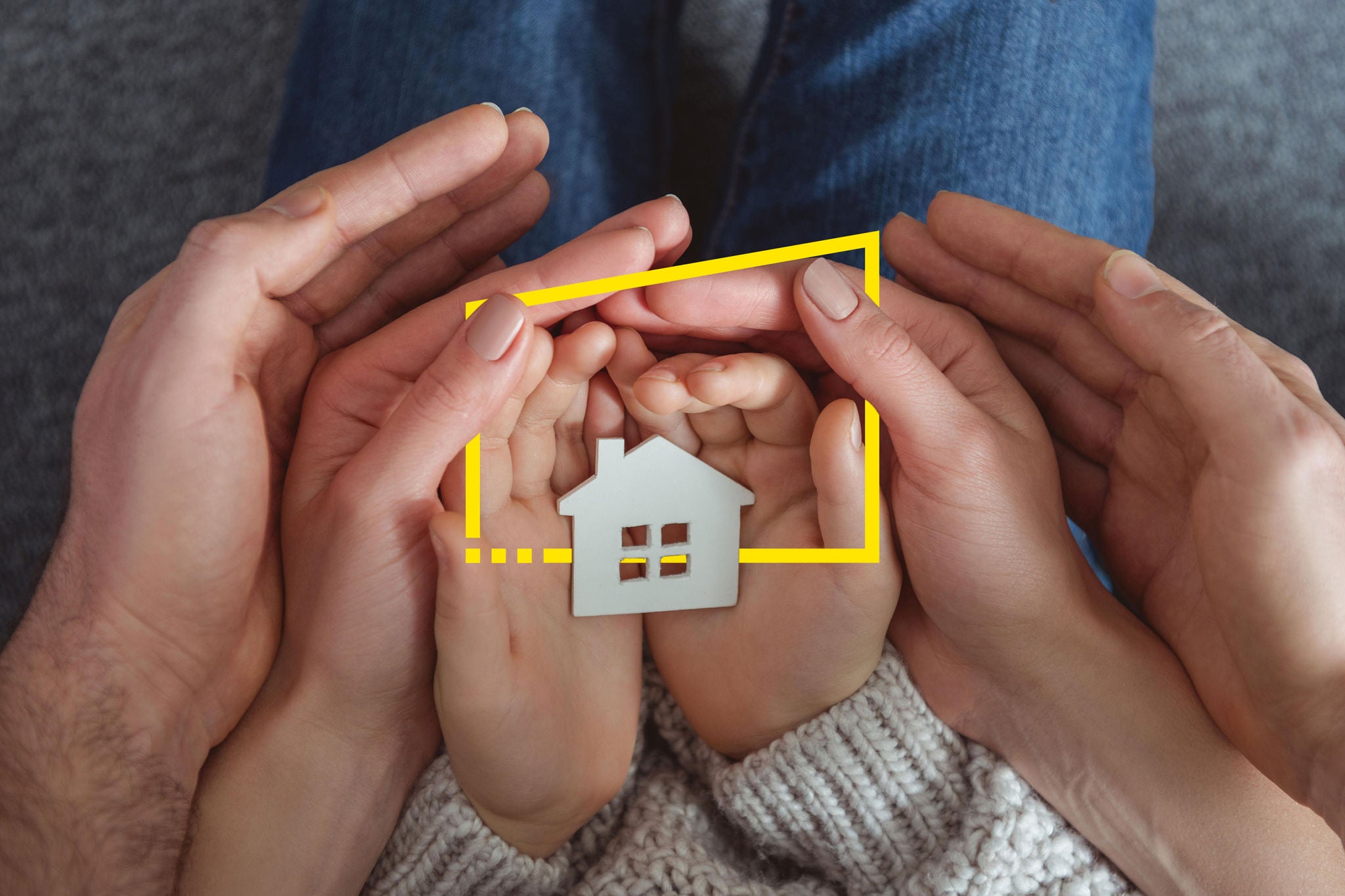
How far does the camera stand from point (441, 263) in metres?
0.99

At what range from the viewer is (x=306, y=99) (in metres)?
1.19

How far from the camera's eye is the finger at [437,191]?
880mm

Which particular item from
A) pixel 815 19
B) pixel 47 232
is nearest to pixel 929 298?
pixel 815 19

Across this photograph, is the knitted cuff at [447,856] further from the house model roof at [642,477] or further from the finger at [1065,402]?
the finger at [1065,402]

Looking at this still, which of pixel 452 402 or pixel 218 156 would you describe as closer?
pixel 452 402

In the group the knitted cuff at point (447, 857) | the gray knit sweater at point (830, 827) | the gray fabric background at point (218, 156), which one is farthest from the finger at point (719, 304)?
the gray fabric background at point (218, 156)

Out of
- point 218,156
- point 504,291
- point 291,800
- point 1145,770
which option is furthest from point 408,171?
point 218,156

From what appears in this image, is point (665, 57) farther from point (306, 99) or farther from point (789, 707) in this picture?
point (789, 707)

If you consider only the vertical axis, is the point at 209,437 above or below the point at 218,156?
above

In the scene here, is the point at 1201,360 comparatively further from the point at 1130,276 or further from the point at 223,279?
the point at 223,279

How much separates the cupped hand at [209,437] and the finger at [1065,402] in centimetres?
56

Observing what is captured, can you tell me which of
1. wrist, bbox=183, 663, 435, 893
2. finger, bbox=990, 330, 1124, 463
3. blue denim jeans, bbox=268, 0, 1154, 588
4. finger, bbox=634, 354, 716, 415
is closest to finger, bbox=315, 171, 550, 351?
blue denim jeans, bbox=268, 0, 1154, 588

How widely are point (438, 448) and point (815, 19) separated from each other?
765 mm

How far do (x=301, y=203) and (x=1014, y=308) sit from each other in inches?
26.9
